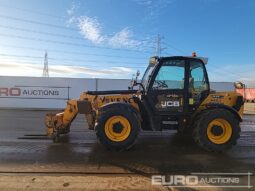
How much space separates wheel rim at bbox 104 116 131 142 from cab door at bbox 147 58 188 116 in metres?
0.97

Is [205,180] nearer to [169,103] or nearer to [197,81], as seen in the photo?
[169,103]

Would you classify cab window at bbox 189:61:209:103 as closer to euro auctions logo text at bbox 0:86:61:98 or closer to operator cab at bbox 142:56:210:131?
operator cab at bbox 142:56:210:131

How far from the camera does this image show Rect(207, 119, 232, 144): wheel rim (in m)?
8.16

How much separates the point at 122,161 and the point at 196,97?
300 cm

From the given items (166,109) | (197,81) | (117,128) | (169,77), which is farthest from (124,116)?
(197,81)

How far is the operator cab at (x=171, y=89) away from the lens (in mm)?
8445

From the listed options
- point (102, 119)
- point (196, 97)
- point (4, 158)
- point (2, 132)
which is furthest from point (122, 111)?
point (2, 132)

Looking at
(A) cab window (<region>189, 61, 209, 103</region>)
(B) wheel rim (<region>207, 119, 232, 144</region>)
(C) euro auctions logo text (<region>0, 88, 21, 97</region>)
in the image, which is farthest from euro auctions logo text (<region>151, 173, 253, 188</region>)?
(C) euro auctions logo text (<region>0, 88, 21, 97</region>)

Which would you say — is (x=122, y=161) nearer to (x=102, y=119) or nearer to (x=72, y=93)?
(x=102, y=119)

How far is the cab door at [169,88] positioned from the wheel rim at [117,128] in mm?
973

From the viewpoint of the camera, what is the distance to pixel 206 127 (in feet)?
26.6

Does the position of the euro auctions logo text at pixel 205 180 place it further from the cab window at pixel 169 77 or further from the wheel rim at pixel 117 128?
the cab window at pixel 169 77

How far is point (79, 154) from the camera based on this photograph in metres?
7.62

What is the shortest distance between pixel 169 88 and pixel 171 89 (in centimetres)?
6
